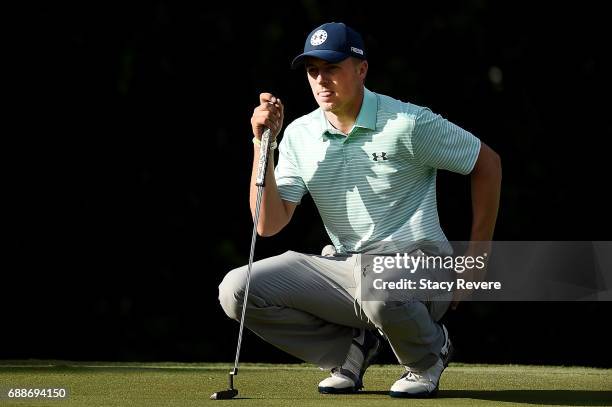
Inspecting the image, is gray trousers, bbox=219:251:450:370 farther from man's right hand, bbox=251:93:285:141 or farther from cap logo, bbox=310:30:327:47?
cap logo, bbox=310:30:327:47

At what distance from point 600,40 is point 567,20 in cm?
15

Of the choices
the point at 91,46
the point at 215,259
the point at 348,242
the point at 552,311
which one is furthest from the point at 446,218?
the point at 348,242

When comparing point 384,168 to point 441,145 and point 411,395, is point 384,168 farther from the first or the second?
point 411,395

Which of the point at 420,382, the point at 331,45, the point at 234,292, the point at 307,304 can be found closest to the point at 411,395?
the point at 420,382

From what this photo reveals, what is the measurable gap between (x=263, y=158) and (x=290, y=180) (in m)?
0.23

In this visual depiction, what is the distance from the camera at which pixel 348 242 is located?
3.46 metres

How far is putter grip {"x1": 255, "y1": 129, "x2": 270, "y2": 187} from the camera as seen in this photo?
327 centimetres

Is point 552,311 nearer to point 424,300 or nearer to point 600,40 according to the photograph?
point 600,40

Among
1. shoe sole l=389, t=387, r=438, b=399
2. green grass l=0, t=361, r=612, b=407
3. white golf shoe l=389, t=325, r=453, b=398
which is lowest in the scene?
green grass l=0, t=361, r=612, b=407

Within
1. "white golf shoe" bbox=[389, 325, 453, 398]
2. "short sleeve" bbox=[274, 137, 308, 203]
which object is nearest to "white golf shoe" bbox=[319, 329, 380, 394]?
"white golf shoe" bbox=[389, 325, 453, 398]

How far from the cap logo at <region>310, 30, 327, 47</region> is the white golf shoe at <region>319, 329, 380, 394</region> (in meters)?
0.70

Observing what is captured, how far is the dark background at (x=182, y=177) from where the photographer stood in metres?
5.21

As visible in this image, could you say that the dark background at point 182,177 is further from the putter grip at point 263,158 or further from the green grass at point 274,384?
the putter grip at point 263,158

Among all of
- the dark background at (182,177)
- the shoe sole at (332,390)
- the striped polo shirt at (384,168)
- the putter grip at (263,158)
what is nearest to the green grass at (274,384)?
the shoe sole at (332,390)
